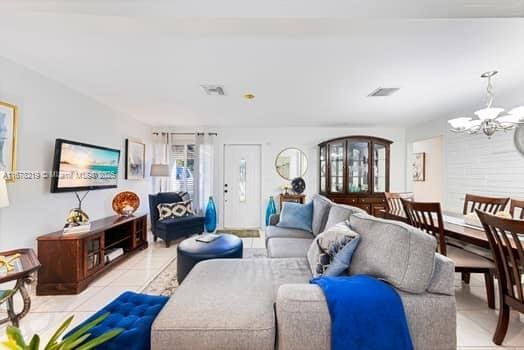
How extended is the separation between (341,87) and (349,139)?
7.33ft

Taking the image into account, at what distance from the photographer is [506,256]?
1.77 m

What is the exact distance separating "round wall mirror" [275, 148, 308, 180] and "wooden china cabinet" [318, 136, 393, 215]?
598 mm

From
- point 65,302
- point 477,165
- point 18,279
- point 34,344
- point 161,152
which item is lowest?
point 65,302

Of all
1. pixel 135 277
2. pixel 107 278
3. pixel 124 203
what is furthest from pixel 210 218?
pixel 107 278

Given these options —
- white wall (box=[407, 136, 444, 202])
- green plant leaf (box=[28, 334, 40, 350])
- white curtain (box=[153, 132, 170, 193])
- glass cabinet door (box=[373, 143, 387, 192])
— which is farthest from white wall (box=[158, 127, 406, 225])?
green plant leaf (box=[28, 334, 40, 350])

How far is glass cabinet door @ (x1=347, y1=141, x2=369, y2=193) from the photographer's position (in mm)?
5113

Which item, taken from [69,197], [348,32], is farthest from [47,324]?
[348,32]

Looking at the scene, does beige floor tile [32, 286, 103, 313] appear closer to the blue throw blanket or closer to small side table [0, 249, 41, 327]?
small side table [0, 249, 41, 327]

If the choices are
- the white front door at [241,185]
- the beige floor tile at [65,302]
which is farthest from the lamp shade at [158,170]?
the beige floor tile at [65,302]

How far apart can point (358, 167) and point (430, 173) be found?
6.78ft

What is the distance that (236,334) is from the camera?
125 centimetres

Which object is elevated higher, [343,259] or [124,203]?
[124,203]

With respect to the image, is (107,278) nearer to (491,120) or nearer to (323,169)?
(323,169)

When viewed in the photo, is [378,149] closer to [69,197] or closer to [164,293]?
[164,293]
